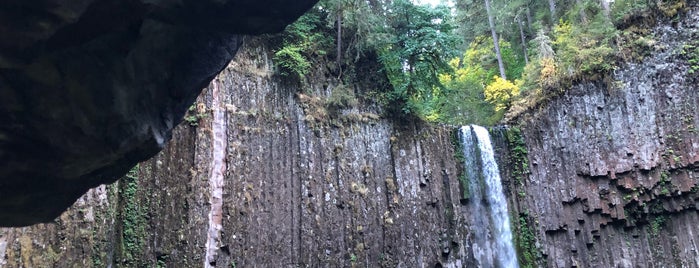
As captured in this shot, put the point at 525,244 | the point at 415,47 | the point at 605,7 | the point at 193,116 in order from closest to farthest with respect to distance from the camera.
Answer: the point at 193,116, the point at 415,47, the point at 525,244, the point at 605,7

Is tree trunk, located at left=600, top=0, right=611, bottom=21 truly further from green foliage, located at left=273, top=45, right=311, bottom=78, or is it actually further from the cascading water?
green foliage, located at left=273, top=45, right=311, bottom=78

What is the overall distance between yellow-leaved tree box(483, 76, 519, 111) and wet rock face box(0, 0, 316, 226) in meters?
15.7

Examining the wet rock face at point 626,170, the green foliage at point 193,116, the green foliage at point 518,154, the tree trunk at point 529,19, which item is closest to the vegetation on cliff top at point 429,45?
the wet rock face at point 626,170

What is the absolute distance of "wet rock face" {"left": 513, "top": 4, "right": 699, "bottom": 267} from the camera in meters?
14.9

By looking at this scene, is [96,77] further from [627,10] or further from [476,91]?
[476,91]

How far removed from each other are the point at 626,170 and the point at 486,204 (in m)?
4.24

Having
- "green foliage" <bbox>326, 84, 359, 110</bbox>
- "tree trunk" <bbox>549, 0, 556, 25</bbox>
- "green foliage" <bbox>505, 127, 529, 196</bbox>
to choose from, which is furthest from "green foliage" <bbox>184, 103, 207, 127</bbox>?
"tree trunk" <bbox>549, 0, 556, 25</bbox>

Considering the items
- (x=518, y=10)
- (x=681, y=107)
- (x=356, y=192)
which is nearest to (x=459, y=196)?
(x=356, y=192)

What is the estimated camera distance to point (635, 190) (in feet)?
50.1

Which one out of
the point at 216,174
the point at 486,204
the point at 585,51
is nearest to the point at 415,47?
the point at 486,204

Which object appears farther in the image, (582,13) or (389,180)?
(582,13)

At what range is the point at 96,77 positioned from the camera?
194 inches

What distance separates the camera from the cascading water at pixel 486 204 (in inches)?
622

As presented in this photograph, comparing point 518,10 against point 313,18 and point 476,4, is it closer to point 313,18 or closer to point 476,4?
point 476,4
